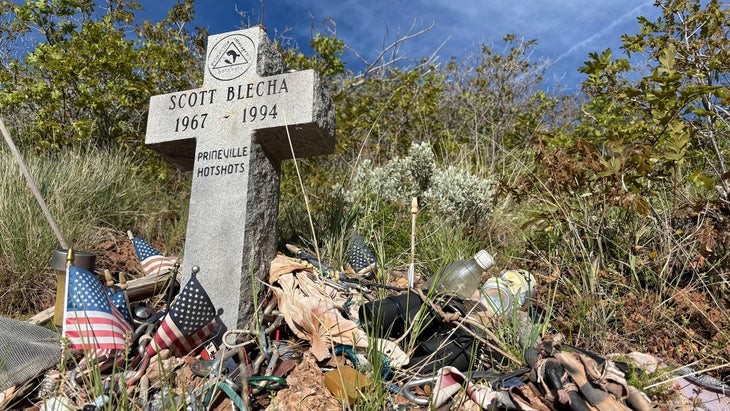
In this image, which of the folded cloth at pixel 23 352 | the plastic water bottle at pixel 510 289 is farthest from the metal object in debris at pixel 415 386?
the folded cloth at pixel 23 352

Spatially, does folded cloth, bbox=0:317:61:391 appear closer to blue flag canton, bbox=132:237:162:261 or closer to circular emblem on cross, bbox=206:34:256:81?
blue flag canton, bbox=132:237:162:261

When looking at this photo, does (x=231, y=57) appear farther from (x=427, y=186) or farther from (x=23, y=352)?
(x=427, y=186)

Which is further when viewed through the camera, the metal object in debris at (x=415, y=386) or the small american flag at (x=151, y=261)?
the small american flag at (x=151, y=261)

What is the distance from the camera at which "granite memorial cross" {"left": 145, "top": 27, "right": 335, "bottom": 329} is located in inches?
116

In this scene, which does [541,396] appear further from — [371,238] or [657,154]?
[371,238]

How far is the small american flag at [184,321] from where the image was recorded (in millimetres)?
2334

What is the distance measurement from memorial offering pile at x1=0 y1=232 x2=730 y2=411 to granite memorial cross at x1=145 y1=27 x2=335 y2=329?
0.31 meters

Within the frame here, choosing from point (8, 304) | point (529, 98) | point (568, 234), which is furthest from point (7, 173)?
→ point (529, 98)

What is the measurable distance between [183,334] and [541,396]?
1649mm

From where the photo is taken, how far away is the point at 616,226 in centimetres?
317

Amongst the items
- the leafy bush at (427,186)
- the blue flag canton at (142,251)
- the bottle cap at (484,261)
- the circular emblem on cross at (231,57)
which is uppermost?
the circular emblem on cross at (231,57)

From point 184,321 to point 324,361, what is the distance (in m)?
0.71

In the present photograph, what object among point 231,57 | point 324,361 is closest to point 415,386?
point 324,361

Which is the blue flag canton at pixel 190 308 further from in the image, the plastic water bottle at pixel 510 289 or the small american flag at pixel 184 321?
the plastic water bottle at pixel 510 289
